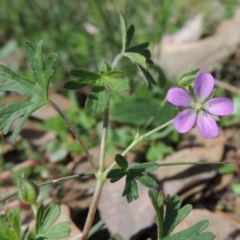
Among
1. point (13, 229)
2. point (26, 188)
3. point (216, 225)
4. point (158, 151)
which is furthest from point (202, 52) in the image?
point (13, 229)

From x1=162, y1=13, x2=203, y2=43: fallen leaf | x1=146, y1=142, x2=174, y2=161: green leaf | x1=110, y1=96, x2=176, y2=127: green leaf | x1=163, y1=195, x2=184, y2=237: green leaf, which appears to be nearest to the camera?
x1=163, y1=195, x2=184, y2=237: green leaf

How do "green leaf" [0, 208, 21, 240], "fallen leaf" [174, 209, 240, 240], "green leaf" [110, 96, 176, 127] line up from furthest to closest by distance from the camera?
"green leaf" [110, 96, 176, 127] < "fallen leaf" [174, 209, 240, 240] < "green leaf" [0, 208, 21, 240]

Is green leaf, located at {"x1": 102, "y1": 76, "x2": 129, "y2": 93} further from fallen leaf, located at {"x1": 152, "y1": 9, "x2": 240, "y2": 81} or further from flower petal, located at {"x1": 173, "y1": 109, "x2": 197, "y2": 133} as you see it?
fallen leaf, located at {"x1": 152, "y1": 9, "x2": 240, "y2": 81}

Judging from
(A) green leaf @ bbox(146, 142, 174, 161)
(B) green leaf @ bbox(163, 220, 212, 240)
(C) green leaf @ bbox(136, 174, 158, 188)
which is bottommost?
(A) green leaf @ bbox(146, 142, 174, 161)

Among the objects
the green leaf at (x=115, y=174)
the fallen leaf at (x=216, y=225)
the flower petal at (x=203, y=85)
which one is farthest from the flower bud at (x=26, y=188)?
the fallen leaf at (x=216, y=225)

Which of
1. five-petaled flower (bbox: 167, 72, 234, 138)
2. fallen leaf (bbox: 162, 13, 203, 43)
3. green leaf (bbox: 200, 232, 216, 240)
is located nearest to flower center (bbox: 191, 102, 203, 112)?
five-petaled flower (bbox: 167, 72, 234, 138)

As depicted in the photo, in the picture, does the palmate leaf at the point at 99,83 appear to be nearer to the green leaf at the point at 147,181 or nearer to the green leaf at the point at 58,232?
the green leaf at the point at 147,181

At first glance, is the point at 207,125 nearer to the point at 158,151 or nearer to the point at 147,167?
the point at 147,167
